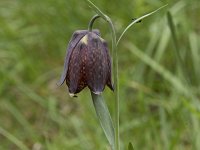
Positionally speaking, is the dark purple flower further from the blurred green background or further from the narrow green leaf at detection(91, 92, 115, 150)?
the blurred green background

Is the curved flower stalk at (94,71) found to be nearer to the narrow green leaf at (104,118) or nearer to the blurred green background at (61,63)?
the narrow green leaf at (104,118)

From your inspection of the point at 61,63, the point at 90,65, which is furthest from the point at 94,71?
the point at 61,63

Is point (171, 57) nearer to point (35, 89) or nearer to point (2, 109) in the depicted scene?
point (35, 89)

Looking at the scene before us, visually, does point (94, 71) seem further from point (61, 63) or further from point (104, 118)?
point (61, 63)

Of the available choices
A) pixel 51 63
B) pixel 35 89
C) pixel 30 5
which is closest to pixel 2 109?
pixel 35 89

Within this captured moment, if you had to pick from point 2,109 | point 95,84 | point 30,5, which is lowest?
point 2,109

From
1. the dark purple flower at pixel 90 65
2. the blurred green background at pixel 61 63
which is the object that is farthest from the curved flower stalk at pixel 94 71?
the blurred green background at pixel 61 63
